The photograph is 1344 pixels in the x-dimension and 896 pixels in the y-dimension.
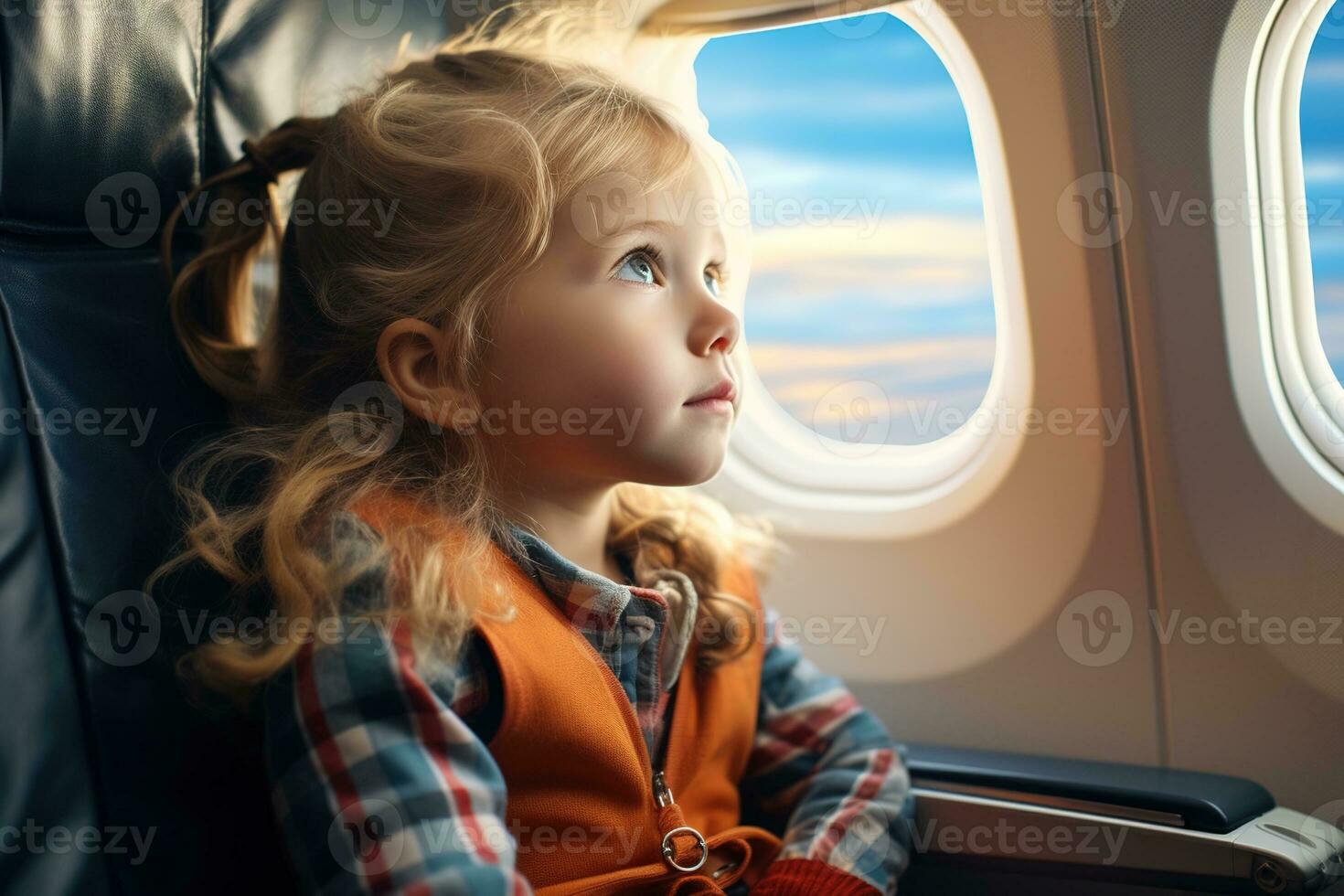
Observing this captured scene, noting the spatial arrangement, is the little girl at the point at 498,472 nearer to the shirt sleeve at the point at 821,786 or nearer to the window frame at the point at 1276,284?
the shirt sleeve at the point at 821,786

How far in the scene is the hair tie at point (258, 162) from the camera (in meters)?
1.12

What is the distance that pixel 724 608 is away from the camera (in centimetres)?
125

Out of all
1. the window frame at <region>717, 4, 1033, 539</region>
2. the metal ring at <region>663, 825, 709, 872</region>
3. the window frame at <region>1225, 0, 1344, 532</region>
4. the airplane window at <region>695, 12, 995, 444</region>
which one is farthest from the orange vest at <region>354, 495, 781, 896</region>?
the window frame at <region>1225, 0, 1344, 532</region>

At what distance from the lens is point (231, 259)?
1.14 meters

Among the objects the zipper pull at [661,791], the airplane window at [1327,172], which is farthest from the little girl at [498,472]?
the airplane window at [1327,172]

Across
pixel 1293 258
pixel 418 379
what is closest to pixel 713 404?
pixel 418 379

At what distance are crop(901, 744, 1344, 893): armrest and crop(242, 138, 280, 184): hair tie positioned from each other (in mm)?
1001

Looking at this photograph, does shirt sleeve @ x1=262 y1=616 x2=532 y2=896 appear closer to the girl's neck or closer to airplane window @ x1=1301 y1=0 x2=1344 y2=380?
the girl's neck

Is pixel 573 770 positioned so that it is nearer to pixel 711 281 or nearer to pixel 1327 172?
pixel 711 281

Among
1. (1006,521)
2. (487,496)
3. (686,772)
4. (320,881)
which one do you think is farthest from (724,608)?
(320,881)

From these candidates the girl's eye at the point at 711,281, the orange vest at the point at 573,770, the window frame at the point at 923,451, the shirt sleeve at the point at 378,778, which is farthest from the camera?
the window frame at the point at 923,451

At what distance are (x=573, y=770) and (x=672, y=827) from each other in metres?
0.14

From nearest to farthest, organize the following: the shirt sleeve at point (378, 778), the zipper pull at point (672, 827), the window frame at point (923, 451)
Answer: the shirt sleeve at point (378, 778) → the zipper pull at point (672, 827) → the window frame at point (923, 451)

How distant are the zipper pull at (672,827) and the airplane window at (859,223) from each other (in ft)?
2.30
